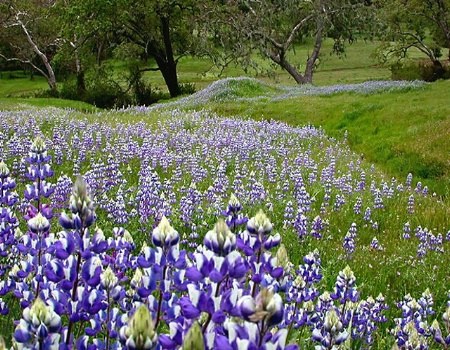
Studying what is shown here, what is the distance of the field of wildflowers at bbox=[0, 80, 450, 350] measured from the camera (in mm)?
1478

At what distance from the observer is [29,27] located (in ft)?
162

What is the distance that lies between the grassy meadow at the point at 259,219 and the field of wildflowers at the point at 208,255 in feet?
0.05

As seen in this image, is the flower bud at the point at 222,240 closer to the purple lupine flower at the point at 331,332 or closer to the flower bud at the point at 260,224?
the flower bud at the point at 260,224

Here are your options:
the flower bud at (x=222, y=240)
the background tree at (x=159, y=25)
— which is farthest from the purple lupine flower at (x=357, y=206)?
the background tree at (x=159, y=25)

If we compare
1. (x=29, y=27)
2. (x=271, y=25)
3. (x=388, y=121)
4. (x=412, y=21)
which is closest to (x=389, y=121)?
(x=388, y=121)

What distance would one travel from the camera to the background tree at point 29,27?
42.6 m

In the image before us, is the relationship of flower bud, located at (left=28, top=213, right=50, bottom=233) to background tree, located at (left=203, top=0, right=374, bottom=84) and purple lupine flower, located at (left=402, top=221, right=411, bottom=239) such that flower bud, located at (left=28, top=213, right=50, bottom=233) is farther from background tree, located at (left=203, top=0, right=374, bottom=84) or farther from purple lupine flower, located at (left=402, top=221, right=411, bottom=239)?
background tree, located at (left=203, top=0, right=374, bottom=84)

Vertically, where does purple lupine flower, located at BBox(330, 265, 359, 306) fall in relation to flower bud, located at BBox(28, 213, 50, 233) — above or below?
below

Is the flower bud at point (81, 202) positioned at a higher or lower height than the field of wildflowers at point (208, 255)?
higher

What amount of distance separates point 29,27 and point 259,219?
5367 cm

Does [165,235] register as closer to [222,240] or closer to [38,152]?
[222,240]

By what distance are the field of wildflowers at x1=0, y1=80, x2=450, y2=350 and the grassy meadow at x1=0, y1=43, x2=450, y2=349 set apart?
0.05 feet

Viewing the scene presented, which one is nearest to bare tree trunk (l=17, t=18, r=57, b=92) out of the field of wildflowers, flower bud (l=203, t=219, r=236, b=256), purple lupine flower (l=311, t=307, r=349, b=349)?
the field of wildflowers

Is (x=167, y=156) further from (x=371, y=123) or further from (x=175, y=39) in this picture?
(x=175, y=39)
